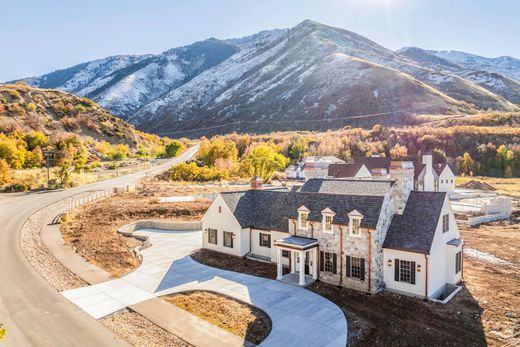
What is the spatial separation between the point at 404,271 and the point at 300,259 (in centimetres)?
571

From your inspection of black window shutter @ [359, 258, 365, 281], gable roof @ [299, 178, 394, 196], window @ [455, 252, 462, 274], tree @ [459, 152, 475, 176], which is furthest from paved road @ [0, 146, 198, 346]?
tree @ [459, 152, 475, 176]

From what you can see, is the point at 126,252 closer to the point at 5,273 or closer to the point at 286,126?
the point at 5,273

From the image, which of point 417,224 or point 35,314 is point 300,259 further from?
point 35,314

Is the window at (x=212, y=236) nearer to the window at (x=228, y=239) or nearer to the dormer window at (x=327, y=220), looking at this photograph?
the window at (x=228, y=239)

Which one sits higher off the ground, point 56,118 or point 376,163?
point 56,118

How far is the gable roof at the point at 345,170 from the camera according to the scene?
50.7m

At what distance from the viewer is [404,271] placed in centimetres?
1917

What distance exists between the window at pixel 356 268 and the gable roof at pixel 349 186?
4.02 metres

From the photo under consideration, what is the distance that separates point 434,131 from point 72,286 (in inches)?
4459

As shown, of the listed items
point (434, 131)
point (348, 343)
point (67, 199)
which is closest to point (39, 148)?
point (67, 199)

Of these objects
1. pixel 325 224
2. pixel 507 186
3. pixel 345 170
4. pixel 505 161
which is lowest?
pixel 507 186

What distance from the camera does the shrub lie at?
66438 mm

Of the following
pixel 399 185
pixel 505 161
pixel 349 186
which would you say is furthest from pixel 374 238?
pixel 505 161

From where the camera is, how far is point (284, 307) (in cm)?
1755
